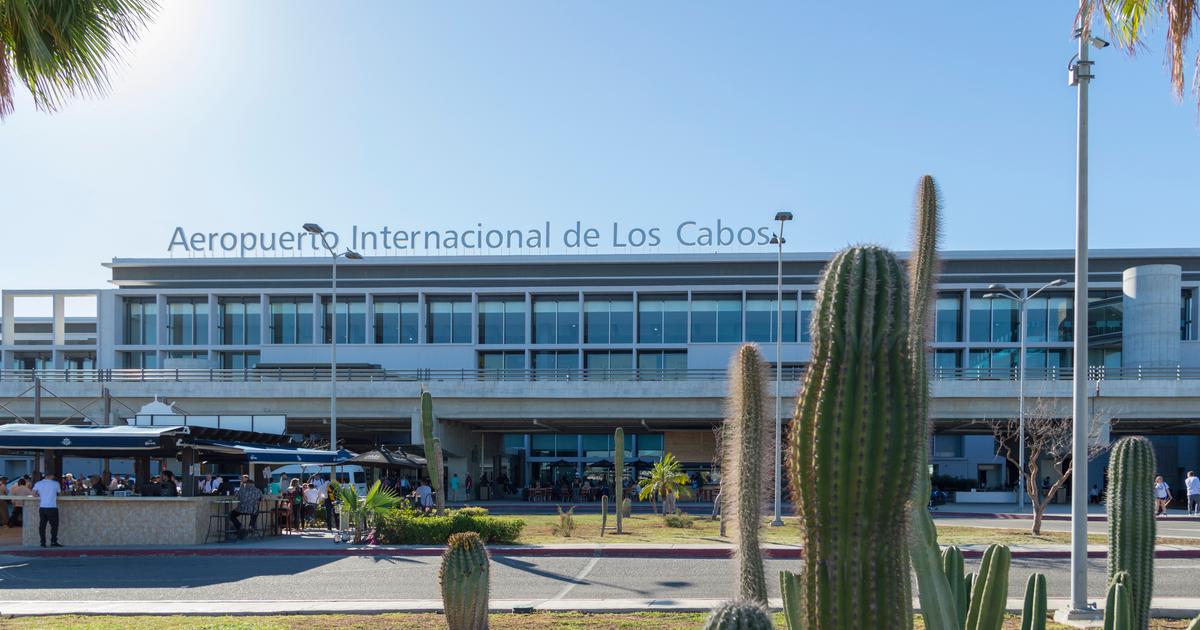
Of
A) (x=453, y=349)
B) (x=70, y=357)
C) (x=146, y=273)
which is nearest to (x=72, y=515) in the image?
(x=453, y=349)

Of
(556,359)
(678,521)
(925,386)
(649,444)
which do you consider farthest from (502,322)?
(925,386)

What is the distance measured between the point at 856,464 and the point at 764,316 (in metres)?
56.2

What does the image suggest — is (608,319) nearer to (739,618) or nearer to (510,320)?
(510,320)

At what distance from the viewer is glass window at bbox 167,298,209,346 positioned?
62.9 meters

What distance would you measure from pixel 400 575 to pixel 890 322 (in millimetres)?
13303

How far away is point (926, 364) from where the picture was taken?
5613 mm

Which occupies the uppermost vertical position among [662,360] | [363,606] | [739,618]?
[662,360]

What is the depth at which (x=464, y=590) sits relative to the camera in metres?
9.62

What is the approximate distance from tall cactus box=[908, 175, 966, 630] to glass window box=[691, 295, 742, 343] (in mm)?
53552

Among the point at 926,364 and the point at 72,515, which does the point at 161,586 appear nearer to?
the point at 72,515

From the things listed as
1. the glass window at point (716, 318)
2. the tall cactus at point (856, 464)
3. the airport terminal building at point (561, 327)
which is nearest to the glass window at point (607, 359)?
the airport terminal building at point (561, 327)

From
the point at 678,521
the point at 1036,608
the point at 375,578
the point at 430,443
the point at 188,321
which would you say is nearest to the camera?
the point at 1036,608

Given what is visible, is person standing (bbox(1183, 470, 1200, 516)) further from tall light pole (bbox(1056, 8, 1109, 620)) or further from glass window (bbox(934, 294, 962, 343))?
tall light pole (bbox(1056, 8, 1109, 620))

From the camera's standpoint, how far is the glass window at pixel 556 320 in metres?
61.2
